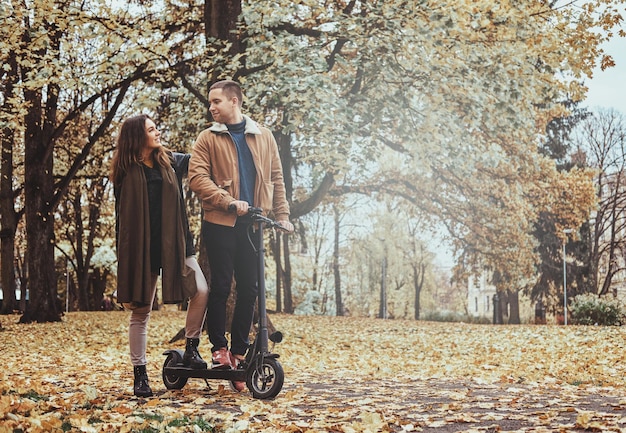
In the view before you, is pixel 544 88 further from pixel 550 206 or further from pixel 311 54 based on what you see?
pixel 550 206

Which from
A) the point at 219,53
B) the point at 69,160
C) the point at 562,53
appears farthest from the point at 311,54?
the point at 69,160

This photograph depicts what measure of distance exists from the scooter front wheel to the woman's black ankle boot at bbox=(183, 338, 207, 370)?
417 mm

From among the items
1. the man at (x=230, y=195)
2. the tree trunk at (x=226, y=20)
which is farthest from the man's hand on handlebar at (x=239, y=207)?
the tree trunk at (x=226, y=20)

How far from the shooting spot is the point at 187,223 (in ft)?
18.0

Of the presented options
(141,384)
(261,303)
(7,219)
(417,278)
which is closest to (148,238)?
(261,303)

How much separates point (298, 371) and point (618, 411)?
4.00 metres

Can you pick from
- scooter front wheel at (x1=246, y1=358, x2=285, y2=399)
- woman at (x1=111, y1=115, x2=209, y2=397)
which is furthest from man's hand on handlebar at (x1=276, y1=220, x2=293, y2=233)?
scooter front wheel at (x1=246, y1=358, x2=285, y2=399)

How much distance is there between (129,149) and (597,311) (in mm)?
20549

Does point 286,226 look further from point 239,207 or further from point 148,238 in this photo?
point 148,238

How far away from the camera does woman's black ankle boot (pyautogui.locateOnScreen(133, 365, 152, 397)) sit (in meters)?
5.36

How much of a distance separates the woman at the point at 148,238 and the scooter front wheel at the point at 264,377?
46 cm

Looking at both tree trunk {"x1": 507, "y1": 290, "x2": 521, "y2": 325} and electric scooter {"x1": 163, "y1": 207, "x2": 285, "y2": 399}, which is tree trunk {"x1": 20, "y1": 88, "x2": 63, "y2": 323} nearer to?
electric scooter {"x1": 163, "y1": 207, "x2": 285, "y2": 399}

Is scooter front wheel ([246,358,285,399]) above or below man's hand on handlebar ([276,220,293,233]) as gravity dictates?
below

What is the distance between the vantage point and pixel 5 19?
13.6m
